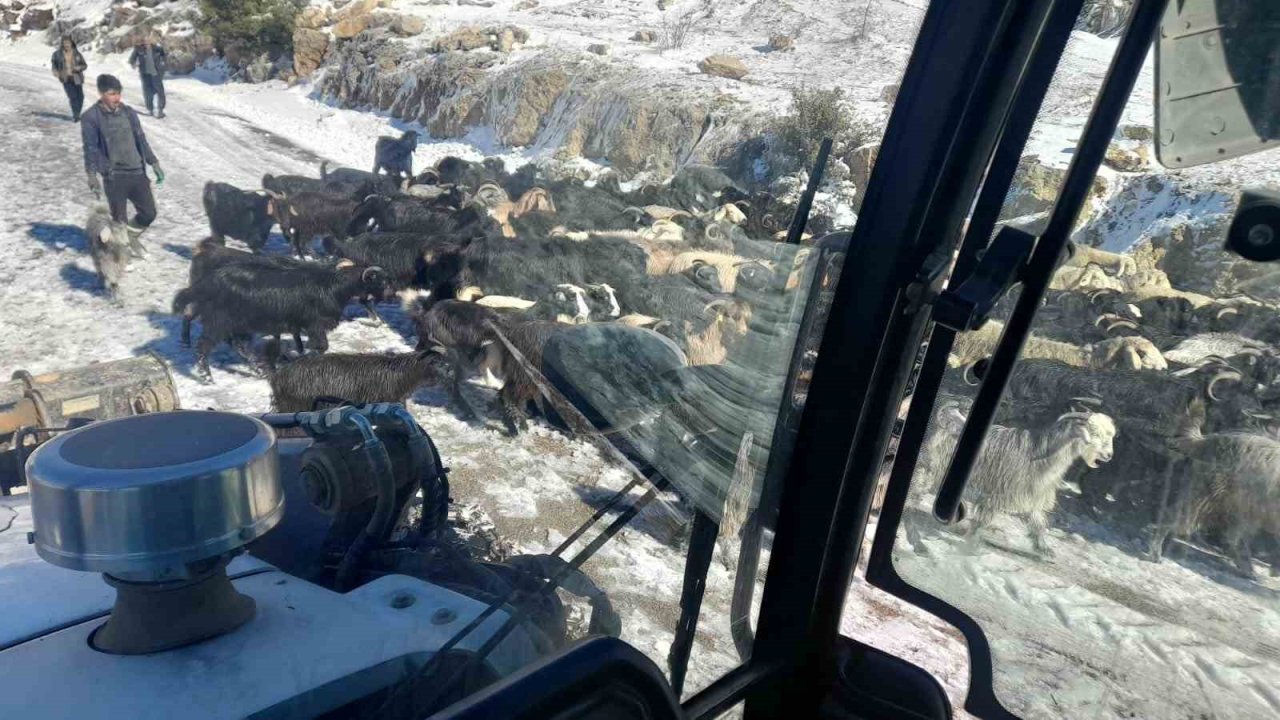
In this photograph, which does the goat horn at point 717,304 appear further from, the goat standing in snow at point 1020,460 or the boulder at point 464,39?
the boulder at point 464,39

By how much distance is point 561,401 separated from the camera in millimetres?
1313

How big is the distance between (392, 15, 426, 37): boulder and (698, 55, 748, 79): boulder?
442 inches

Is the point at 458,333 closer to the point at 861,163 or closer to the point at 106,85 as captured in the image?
the point at 861,163

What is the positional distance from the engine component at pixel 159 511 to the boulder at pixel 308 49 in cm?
1657

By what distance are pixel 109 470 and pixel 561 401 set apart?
2.04ft

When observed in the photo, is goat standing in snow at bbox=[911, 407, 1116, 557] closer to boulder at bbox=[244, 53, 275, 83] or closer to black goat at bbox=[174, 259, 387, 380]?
black goat at bbox=[174, 259, 387, 380]

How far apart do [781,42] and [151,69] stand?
13.7 m

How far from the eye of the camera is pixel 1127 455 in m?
1.10

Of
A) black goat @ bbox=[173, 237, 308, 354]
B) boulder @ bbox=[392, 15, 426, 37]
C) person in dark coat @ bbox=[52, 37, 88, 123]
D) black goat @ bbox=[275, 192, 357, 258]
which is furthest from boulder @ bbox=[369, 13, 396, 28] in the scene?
black goat @ bbox=[173, 237, 308, 354]

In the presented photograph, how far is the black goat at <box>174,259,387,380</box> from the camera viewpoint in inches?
219

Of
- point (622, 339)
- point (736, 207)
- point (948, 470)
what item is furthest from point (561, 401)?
point (948, 470)

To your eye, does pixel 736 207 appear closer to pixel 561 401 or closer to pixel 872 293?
pixel 872 293

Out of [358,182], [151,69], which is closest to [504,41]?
[358,182]

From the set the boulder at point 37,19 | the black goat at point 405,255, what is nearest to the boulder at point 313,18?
the boulder at point 37,19
